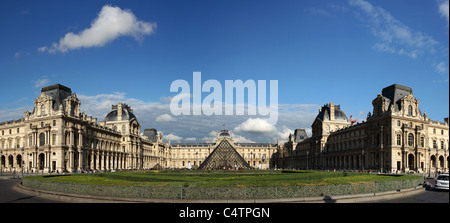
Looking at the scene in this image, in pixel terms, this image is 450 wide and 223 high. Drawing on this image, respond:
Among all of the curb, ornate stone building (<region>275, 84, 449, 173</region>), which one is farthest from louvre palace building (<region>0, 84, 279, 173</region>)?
the curb

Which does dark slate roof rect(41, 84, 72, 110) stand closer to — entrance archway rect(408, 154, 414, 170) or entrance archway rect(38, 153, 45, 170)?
entrance archway rect(38, 153, 45, 170)

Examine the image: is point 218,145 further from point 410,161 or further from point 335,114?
point 335,114

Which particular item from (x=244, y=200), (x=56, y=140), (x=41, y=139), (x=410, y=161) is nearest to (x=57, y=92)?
(x=41, y=139)

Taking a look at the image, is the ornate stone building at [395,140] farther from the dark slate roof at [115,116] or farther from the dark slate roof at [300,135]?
the dark slate roof at [115,116]

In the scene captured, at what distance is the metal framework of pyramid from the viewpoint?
7312 cm

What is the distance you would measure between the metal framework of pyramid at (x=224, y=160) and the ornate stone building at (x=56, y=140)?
91.4 feet

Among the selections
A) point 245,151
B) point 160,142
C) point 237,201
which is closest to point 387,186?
point 237,201

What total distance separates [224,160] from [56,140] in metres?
35.8

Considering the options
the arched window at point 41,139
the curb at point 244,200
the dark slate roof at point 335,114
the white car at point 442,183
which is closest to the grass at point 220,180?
the curb at point 244,200

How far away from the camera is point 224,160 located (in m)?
74.8

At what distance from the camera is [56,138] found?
218 feet

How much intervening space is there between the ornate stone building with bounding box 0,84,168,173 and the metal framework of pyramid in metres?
27.9

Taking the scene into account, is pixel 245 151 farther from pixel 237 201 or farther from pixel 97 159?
pixel 237 201
